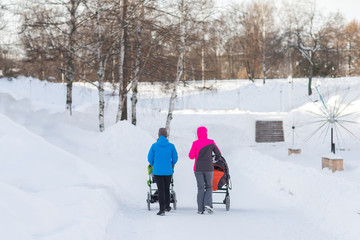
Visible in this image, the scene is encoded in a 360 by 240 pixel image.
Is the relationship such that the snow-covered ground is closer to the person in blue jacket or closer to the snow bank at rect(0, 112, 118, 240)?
the snow bank at rect(0, 112, 118, 240)

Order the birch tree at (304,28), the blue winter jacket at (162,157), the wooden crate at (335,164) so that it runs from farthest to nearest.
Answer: the birch tree at (304,28)
the wooden crate at (335,164)
the blue winter jacket at (162,157)

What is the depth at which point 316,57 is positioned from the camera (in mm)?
49594

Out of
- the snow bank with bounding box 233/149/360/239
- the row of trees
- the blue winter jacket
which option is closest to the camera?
the snow bank with bounding box 233/149/360/239

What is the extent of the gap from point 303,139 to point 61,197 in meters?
23.8

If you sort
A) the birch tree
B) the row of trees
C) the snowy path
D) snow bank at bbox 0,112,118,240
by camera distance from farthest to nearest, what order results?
the birch tree → the row of trees → the snowy path → snow bank at bbox 0,112,118,240

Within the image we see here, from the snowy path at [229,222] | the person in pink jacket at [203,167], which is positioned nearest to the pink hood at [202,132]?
the person in pink jacket at [203,167]

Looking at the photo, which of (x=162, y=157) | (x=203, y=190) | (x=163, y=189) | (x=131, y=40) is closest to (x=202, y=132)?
(x=162, y=157)

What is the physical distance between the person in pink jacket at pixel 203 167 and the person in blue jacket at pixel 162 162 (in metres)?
0.49

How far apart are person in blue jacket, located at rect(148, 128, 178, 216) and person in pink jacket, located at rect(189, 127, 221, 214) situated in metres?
0.49

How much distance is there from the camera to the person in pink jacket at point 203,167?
795 centimetres

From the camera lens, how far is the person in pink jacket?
795 cm

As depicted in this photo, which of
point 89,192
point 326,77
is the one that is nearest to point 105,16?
point 89,192

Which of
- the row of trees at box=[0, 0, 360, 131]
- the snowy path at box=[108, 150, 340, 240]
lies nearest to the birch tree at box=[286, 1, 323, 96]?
the row of trees at box=[0, 0, 360, 131]

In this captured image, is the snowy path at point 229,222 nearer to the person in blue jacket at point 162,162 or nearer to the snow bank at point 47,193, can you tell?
the person in blue jacket at point 162,162
